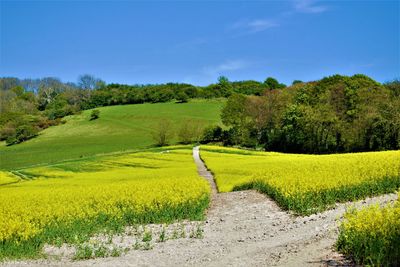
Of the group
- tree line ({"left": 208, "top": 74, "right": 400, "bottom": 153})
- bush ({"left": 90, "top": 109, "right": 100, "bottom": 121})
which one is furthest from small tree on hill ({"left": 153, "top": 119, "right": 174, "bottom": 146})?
bush ({"left": 90, "top": 109, "right": 100, "bottom": 121})

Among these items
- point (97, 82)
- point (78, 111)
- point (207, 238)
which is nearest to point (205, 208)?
point (207, 238)

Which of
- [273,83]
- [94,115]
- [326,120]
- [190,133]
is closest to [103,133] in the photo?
[94,115]

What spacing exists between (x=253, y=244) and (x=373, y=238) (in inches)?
A: 207

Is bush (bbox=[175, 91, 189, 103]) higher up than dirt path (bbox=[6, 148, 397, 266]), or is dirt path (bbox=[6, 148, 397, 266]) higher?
bush (bbox=[175, 91, 189, 103])

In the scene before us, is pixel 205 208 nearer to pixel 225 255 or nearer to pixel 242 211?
pixel 242 211

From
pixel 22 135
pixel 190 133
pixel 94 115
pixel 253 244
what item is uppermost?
pixel 94 115

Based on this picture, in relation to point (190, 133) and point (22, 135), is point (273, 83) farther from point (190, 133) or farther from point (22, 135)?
point (22, 135)

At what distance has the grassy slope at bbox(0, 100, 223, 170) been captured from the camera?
92.4m

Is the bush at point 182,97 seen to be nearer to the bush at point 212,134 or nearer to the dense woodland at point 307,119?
the dense woodland at point 307,119

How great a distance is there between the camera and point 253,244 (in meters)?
15.7

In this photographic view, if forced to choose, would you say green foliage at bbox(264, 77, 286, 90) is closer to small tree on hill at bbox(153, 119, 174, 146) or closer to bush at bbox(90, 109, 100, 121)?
bush at bbox(90, 109, 100, 121)

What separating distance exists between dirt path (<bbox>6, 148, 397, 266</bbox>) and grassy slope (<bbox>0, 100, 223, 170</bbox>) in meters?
68.5

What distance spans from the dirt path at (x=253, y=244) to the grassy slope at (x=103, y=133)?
68.5 meters

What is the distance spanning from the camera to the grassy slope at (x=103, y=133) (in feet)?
303
